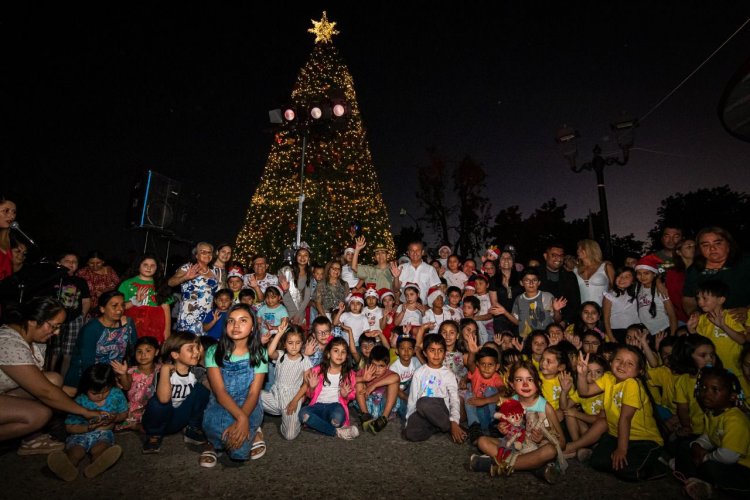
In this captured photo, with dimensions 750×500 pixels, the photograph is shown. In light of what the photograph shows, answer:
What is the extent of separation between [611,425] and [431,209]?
25171 millimetres

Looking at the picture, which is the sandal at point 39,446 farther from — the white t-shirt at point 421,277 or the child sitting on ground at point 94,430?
the white t-shirt at point 421,277

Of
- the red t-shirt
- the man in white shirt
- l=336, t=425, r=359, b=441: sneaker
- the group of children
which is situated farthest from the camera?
the man in white shirt

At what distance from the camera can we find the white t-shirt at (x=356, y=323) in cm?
639

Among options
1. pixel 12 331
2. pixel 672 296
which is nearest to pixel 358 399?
pixel 12 331

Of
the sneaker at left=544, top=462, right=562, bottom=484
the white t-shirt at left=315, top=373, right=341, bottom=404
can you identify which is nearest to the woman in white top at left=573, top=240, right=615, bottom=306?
the sneaker at left=544, top=462, right=562, bottom=484

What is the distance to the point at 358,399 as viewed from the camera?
189 inches

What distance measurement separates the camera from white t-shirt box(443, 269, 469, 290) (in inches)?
311

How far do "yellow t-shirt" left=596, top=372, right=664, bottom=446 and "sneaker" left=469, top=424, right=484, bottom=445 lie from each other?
1268mm

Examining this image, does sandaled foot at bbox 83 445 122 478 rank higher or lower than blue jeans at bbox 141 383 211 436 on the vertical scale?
lower

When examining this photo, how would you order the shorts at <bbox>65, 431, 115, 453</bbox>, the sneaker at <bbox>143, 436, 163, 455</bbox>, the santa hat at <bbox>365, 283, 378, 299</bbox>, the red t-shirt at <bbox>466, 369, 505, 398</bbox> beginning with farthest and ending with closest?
1. the santa hat at <bbox>365, 283, 378, 299</bbox>
2. the red t-shirt at <bbox>466, 369, 505, 398</bbox>
3. the sneaker at <bbox>143, 436, 163, 455</bbox>
4. the shorts at <bbox>65, 431, 115, 453</bbox>

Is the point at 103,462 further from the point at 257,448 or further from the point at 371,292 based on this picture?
the point at 371,292

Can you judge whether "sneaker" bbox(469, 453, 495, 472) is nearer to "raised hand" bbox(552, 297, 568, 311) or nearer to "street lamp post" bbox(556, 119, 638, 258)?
"raised hand" bbox(552, 297, 568, 311)

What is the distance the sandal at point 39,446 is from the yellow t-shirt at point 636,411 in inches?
208

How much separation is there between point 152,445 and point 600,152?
999 cm
